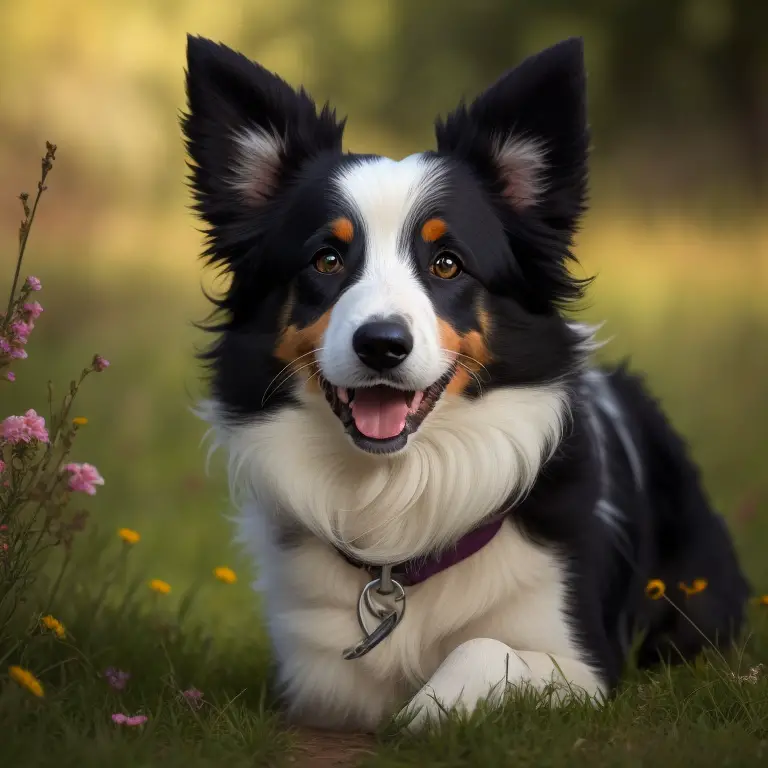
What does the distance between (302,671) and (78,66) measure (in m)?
10.2

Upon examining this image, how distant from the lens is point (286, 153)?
3.97m

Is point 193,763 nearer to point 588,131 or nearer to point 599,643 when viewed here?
point 599,643

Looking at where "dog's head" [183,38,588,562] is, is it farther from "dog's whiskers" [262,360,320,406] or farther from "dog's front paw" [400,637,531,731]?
"dog's front paw" [400,637,531,731]

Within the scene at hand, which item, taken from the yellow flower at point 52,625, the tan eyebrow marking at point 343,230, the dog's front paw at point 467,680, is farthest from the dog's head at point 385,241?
the yellow flower at point 52,625

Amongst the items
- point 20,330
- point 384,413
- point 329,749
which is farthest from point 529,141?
point 329,749

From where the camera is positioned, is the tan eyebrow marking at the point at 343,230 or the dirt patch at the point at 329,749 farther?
the tan eyebrow marking at the point at 343,230

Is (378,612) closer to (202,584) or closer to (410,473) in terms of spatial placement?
(410,473)

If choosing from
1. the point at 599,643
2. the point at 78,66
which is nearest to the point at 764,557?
the point at 599,643

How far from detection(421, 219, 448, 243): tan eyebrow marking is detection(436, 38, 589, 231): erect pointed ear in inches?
15.6

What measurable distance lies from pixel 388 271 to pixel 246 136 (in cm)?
86

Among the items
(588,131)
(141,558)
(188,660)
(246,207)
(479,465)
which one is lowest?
(141,558)

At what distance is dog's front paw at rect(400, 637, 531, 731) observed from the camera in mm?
3234

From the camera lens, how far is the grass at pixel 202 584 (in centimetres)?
304

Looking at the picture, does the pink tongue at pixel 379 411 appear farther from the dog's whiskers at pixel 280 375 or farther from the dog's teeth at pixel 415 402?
the dog's whiskers at pixel 280 375
